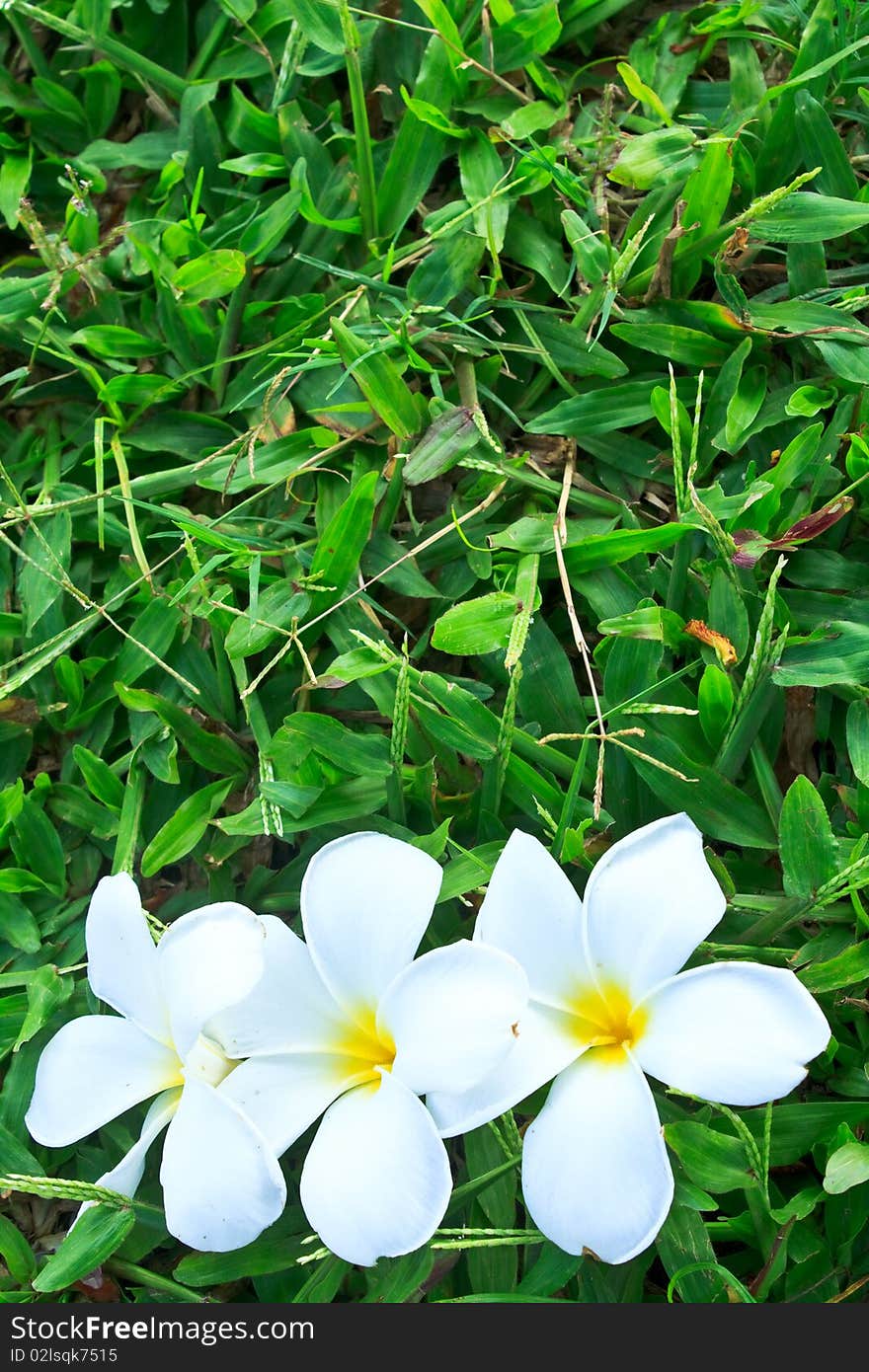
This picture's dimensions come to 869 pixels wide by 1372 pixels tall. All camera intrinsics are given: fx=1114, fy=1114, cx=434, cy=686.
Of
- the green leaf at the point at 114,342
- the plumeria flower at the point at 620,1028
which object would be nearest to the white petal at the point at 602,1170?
the plumeria flower at the point at 620,1028

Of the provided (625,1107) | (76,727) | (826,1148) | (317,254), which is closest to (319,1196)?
(625,1107)

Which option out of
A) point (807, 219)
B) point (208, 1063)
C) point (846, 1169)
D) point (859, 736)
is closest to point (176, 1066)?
point (208, 1063)

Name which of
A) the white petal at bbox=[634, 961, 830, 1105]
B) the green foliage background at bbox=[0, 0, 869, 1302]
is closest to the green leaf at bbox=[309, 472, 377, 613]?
the green foliage background at bbox=[0, 0, 869, 1302]

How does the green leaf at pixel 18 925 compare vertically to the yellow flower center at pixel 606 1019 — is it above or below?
below

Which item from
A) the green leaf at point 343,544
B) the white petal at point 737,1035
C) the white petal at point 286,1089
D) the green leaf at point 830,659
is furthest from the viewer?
the green leaf at point 343,544

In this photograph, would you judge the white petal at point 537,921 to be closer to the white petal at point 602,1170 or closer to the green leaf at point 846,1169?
the white petal at point 602,1170

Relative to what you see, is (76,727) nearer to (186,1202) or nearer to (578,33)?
(186,1202)

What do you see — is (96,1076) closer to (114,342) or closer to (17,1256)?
(17,1256)
